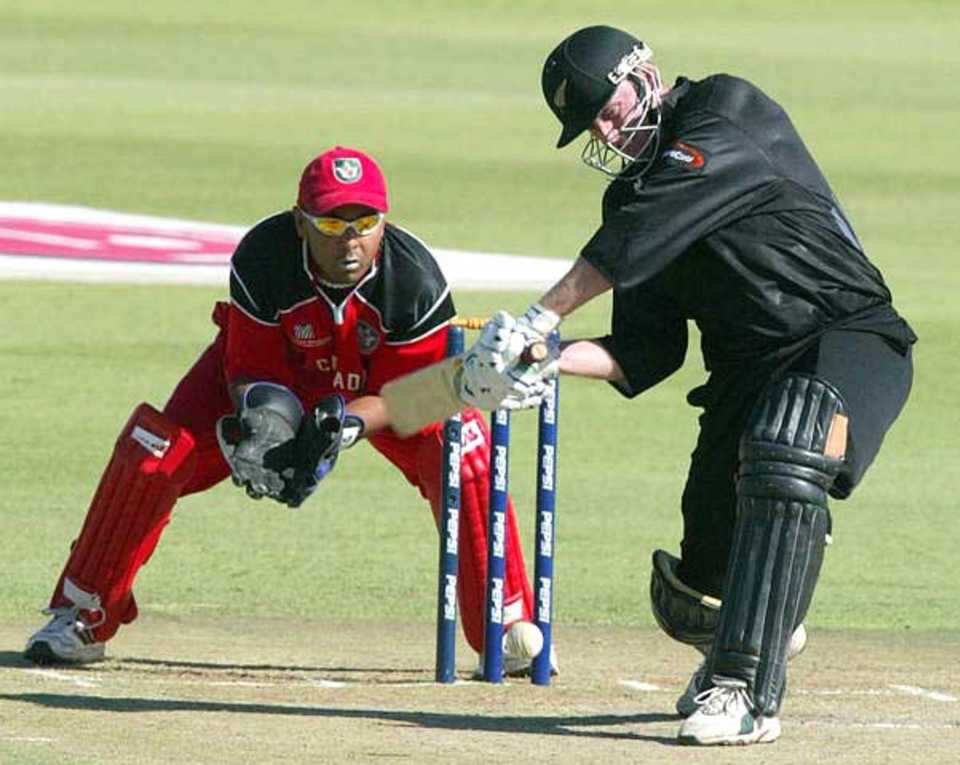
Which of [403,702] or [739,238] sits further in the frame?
[403,702]

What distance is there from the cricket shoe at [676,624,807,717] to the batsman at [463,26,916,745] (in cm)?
2

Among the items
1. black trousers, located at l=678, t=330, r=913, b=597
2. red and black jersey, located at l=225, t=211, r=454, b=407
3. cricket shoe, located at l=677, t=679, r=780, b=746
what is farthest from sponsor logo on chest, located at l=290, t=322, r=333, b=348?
cricket shoe, located at l=677, t=679, r=780, b=746

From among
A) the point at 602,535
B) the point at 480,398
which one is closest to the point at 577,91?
the point at 480,398

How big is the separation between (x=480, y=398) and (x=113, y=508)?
5.48 ft

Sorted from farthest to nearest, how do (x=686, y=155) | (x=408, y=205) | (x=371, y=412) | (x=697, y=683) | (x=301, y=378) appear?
(x=408, y=205) → (x=301, y=378) → (x=371, y=412) → (x=697, y=683) → (x=686, y=155)

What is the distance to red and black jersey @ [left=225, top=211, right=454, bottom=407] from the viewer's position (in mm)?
7211

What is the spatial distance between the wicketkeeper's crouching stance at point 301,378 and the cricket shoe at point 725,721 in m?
1.24

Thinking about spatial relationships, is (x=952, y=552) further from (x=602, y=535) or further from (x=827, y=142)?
(x=827, y=142)

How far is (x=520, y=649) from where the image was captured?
724 centimetres

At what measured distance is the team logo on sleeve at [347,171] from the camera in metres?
6.97

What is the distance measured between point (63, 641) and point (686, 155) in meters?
2.42

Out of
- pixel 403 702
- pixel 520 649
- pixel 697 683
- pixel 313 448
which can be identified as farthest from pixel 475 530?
pixel 697 683

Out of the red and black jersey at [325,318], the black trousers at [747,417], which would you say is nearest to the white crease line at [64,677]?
the red and black jersey at [325,318]

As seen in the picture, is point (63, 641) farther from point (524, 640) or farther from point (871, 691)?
point (871, 691)
